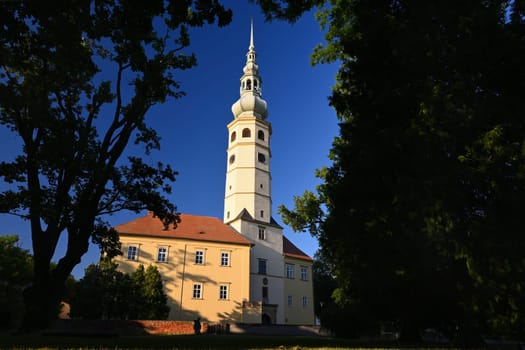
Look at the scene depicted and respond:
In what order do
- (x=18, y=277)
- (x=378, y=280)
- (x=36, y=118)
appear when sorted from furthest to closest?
(x=18, y=277), (x=36, y=118), (x=378, y=280)

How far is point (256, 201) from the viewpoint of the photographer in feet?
137

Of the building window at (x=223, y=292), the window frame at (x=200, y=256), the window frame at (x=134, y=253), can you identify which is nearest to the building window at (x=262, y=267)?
the building window at (x=223, y=292)

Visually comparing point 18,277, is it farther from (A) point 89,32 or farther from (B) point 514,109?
(B) point 514,109

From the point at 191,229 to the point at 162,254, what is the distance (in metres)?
4.22

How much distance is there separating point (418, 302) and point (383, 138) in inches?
185

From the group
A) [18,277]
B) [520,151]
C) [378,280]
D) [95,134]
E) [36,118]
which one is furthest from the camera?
[18,277]

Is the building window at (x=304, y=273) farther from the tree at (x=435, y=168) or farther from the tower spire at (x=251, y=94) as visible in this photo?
the tree at (x=435, y=168)

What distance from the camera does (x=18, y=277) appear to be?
130ft

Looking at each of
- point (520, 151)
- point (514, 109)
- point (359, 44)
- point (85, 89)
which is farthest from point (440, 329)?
point (85, 89)

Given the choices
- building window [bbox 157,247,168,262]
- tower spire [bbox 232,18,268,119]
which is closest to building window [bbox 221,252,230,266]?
building window [bbox 157,247,168,262]

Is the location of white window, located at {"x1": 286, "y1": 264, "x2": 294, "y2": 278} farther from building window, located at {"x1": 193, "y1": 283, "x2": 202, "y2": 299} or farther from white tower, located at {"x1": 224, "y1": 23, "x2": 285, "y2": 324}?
building window, located at {"x1": 193, "y1": 283, "x2": 202, "y2": 299}

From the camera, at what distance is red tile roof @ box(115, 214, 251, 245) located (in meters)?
37.1

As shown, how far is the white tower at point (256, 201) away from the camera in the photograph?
39.7m

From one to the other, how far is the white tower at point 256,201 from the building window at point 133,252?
10.4m
